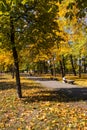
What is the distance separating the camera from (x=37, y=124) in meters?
11.9

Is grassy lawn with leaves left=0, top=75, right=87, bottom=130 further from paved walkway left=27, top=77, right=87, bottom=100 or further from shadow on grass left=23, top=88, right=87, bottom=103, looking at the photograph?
paved walkway left=27, top=77, right=87, bottom=100

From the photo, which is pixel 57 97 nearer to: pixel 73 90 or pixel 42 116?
pixel 73 90

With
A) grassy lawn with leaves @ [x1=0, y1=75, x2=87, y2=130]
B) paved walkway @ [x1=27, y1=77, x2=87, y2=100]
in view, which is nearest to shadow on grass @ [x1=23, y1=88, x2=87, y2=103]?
paved walkway @ [x1=27, y1=77, x2=87, y2=100]

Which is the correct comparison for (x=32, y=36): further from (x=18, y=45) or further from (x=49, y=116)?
(x=49, y=116)

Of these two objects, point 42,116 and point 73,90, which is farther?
point 73,90

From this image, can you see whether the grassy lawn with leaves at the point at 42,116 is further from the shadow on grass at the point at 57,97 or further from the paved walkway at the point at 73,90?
the paved walkway at the point at 73,90

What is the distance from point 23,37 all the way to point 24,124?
27.5 ft

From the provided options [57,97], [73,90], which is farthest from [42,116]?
[73,90]

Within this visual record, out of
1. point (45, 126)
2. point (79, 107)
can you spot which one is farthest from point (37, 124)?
point (79, 107)

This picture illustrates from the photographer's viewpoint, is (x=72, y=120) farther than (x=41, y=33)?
No

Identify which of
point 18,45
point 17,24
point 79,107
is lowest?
point 79,107

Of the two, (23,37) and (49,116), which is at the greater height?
(23,37)

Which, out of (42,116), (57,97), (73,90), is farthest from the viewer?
(73,90)

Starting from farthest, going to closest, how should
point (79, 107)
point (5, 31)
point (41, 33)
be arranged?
point (41, 33) → point (5, 31) → point (79, 107)
